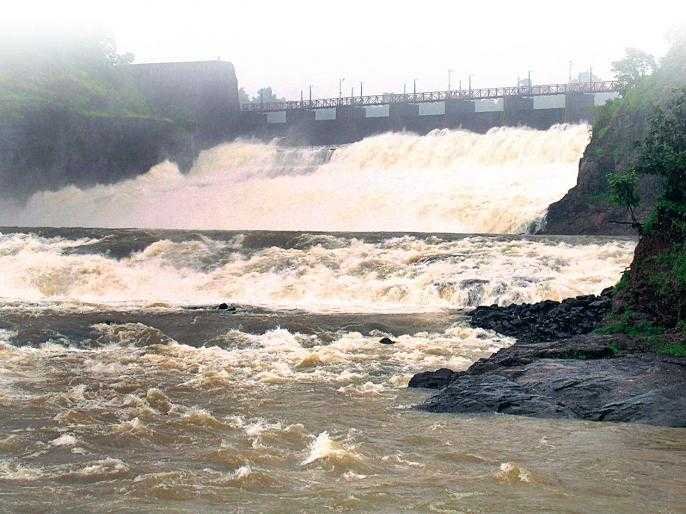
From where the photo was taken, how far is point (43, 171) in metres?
56.7

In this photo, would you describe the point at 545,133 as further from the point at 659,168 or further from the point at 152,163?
the point at 659,168

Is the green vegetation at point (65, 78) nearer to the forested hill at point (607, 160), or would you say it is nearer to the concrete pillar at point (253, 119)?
the concrete pillar at point (253, 119)

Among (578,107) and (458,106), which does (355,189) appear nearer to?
(458,106)

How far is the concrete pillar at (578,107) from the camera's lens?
168ft

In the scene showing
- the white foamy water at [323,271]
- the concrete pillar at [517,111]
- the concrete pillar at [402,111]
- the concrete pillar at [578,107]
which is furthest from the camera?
the concrete pillar at [402,111]

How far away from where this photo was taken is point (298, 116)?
198ft

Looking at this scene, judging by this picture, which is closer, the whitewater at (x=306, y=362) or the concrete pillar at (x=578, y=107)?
the whitewater at (x=306, y=362)

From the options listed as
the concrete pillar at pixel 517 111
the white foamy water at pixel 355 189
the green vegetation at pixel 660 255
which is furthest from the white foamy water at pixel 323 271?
the concrete pillar at pixel 517 111

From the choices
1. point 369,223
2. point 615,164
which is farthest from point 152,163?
point 615,164

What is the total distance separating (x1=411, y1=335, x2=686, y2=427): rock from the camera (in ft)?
38.2

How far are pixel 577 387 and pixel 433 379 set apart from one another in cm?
267

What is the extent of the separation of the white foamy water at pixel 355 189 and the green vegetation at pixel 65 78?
19.9 feet

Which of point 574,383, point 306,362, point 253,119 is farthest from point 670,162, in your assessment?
point 253,119

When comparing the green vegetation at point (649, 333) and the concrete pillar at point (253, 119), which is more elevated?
the concrete pillar at point (253, 119)
